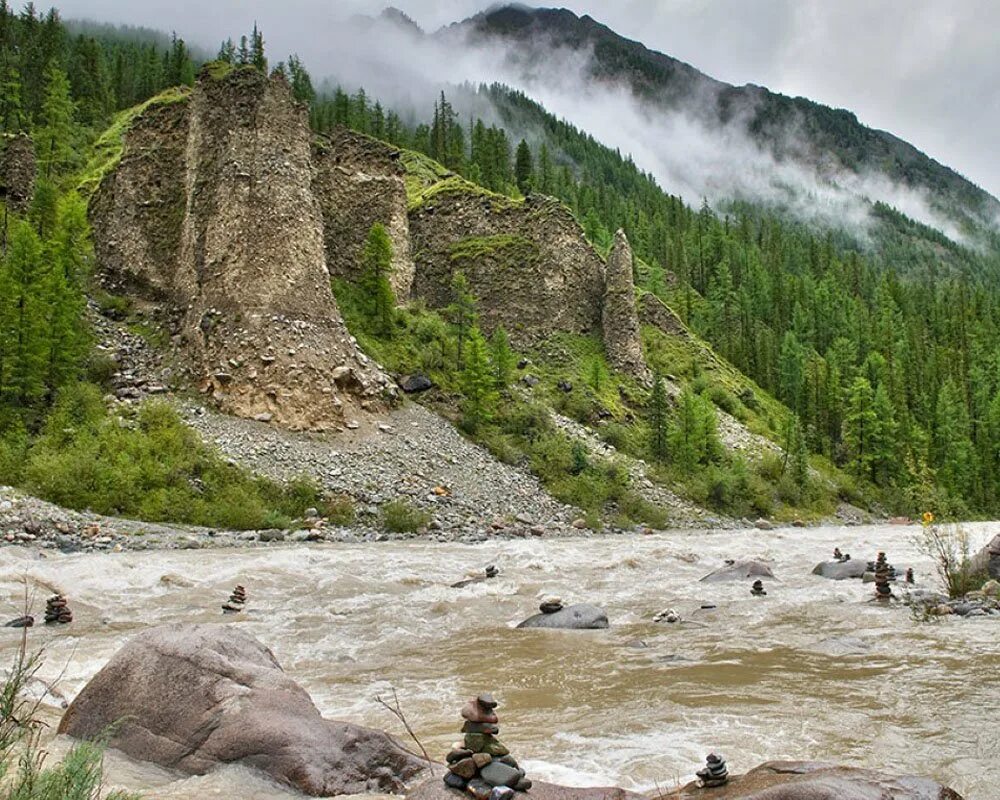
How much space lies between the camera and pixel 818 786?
434cm

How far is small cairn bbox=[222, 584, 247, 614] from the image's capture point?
47.2 feet

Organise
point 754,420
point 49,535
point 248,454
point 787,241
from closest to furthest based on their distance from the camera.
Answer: point 49,535
point 248,454
point 754,420
point 787,241

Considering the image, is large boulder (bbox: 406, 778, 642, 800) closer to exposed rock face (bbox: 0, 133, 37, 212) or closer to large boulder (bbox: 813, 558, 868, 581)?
Result: large boulder (bbox: 813, 558, 868, 581)

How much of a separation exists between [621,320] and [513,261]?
10051 mm

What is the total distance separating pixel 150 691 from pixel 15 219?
160 ft

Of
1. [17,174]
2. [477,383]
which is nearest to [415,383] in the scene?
[477,383]

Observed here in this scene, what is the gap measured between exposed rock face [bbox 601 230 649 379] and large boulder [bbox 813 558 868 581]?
36.2 meters

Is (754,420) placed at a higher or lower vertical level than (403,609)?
higher

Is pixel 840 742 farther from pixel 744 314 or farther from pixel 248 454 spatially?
pixel 744 314

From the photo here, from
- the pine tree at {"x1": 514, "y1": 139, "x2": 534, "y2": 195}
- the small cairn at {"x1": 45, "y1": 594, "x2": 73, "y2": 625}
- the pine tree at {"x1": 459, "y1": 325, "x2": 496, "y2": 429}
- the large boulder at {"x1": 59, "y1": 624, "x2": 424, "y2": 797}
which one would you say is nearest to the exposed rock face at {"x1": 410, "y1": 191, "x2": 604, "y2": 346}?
the pine tree at {"x1": 459, "y1": 325, "x2": 496, "y2": 429}

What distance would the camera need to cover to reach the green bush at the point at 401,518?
97.0 ft

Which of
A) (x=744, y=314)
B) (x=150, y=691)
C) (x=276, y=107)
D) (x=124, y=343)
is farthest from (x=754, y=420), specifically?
(x=150, y=691)

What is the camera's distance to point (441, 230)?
193 feet

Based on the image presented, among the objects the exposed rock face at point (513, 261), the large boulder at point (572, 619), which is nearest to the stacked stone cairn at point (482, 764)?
the large boulder at point (572, 619)
